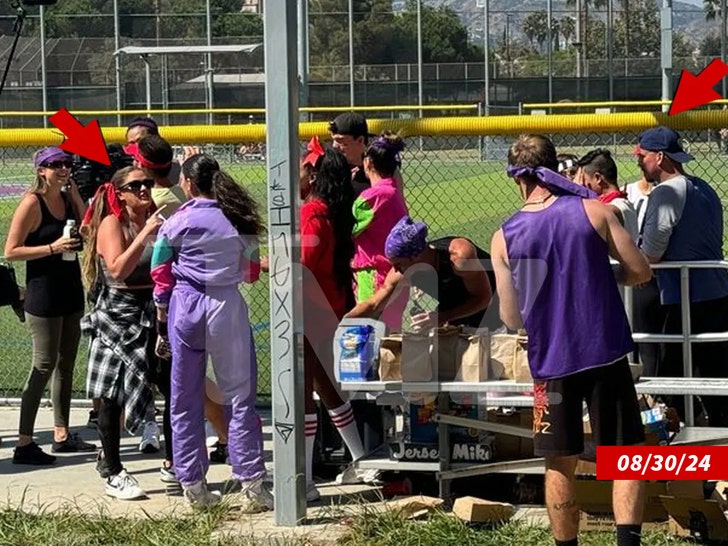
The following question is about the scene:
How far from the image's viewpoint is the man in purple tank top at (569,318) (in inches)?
219

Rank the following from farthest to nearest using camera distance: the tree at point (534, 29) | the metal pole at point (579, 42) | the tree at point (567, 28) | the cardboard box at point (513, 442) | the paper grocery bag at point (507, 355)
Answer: the tree at point (567, 28), the tree at point (534, 29), the metal pole at point (579, 42), the cardboard box at point (513, 442), the paper grocery bag at point (507, 355)

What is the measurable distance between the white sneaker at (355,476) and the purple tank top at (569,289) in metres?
2.07

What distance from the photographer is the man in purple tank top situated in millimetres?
5562

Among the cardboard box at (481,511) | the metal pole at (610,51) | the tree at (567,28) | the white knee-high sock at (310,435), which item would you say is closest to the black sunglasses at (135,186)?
the white knee-high sock at (310,435)

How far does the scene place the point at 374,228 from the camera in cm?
750

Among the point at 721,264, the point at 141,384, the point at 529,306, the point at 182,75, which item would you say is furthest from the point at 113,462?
the point at 182,75

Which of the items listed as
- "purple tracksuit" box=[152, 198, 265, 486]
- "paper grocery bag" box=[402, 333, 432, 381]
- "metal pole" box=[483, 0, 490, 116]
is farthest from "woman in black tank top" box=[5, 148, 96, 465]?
"metal pole" box=[483, 0, 490, 116]

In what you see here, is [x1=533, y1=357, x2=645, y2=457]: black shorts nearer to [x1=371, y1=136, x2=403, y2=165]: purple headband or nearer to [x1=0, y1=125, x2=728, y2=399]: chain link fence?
[x1=371, y1=136, x2=403, y2=165]: purple headband

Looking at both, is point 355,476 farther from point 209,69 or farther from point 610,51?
point 610,51

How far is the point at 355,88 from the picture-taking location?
53.4m

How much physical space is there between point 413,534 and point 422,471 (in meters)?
0.73

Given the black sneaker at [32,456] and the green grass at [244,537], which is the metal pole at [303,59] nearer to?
the black sneaker at [32,456]

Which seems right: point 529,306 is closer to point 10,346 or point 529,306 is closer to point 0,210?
point 10,346

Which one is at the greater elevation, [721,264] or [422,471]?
[721,264]
